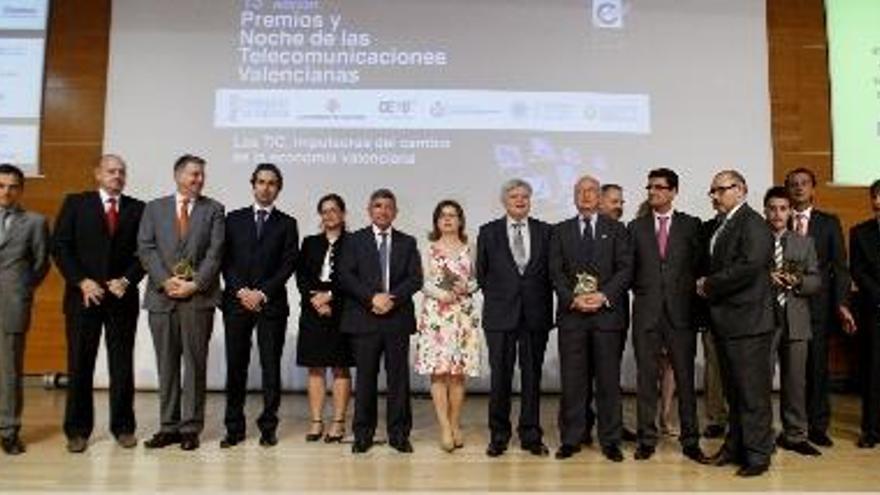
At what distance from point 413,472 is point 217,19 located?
4.18 m

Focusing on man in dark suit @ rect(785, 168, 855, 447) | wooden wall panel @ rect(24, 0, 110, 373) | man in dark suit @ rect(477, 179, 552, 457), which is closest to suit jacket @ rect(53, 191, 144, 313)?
man in dark suit @ rect(477, 179, 552, 457)

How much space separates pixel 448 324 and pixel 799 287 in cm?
192

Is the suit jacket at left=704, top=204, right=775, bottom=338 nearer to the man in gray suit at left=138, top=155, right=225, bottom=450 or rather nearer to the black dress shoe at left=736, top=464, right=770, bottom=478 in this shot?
the black dress shoe at left=736, top=464, right=770, bottom=478

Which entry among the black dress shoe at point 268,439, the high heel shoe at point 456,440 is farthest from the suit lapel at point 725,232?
the black dress shoe at point 268,439

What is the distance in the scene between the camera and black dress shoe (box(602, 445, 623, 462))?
4.17m

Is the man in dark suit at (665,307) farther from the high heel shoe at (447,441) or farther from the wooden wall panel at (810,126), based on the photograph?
the wooden wall panel at (810,126)

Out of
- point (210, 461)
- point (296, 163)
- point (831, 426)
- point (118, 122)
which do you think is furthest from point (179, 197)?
point (831, 426)

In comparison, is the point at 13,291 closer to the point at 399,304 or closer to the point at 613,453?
the point at 399,304

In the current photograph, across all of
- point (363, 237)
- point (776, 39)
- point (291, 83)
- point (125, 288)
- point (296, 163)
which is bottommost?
point (125, 288)

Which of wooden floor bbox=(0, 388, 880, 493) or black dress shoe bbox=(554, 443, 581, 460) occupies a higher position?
black dress shoe bbox=(554, 443, 581, 460)

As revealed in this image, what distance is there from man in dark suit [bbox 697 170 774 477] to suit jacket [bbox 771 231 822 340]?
0.59 metres

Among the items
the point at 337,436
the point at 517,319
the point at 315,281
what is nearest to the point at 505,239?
the point at 517,319

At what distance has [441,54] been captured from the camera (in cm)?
645

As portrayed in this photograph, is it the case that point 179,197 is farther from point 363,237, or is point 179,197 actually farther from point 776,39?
point 776,39
